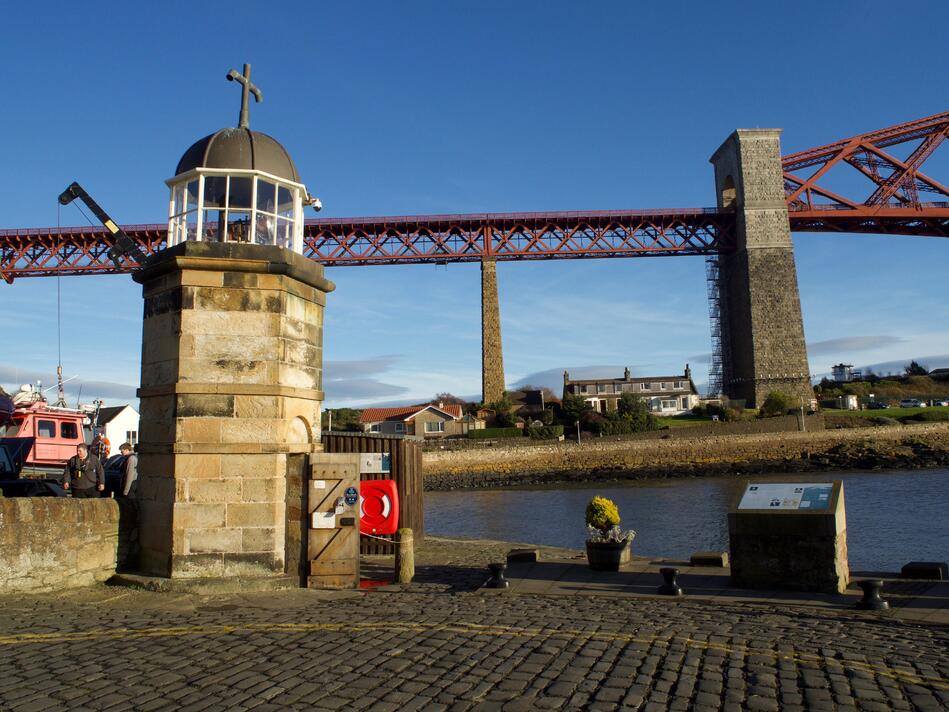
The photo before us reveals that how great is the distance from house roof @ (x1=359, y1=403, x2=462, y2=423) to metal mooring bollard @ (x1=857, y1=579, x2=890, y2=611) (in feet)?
215

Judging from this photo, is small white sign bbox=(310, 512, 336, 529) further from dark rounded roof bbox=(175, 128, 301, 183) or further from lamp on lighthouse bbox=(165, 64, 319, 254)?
dark rounded roof bbox=(175, 128, 301, 183)

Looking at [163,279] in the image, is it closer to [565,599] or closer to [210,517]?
[210,517]

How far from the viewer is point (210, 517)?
27.7 ft

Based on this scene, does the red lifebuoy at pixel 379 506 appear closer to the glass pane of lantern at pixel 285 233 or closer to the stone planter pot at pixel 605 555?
the stone planter pot at pixel 605 555

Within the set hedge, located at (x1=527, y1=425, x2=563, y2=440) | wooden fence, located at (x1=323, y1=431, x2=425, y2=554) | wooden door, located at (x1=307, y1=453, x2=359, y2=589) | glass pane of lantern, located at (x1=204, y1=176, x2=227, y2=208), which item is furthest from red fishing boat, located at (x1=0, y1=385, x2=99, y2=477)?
hedge, located at (x1=527, y1=425, x2=563, y2=440)

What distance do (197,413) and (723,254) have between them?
65.3m

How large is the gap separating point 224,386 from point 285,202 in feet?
9.23

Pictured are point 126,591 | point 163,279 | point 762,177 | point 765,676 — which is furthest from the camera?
point 762,177

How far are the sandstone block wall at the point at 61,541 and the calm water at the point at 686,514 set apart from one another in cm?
1464

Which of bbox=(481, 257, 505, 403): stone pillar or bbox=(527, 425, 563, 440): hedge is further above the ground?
bbox=(481, 257, 505, 403): stone pillar

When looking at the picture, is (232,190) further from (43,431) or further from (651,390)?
(651,390)

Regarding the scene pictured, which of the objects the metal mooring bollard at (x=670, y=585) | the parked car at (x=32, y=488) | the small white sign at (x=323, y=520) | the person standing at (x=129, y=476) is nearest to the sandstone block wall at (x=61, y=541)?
the person standing at (x=129, y=476)

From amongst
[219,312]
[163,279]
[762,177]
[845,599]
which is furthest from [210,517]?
[762,177]

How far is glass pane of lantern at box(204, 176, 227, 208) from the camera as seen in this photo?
920cm
